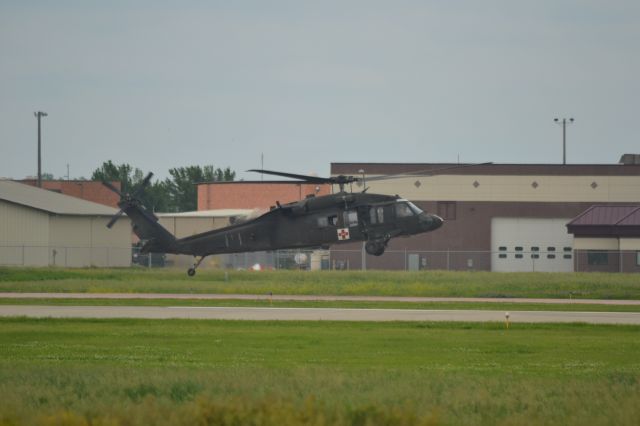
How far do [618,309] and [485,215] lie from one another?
1691 inches

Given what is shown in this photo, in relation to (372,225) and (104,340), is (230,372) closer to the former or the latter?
(104,340)

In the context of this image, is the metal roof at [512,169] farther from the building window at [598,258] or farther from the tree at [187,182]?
the tree at [187,182]

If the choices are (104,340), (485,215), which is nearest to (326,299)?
(104,340)

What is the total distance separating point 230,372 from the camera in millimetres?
20438

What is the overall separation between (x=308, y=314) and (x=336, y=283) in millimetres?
16729

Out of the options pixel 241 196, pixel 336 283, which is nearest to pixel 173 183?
pixel 241 196

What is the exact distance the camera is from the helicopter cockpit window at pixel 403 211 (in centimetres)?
4828

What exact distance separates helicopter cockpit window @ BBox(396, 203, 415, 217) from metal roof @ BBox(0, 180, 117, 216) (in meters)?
34.8

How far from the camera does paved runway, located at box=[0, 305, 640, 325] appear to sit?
1383 inches

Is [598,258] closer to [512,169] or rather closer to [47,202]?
[512,169]

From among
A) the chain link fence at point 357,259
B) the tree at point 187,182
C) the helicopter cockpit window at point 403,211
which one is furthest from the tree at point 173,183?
the helicopter cockpit window at point 403,211

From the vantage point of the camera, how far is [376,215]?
48.1 m

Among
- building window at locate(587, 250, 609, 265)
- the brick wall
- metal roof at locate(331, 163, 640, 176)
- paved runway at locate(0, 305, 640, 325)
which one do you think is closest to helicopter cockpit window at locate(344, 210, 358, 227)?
paved runway at locate(0, 305, 640, 325)

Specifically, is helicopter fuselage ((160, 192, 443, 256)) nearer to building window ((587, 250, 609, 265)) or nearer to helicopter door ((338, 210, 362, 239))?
helicopter door ((338, 210, 362, 239))
